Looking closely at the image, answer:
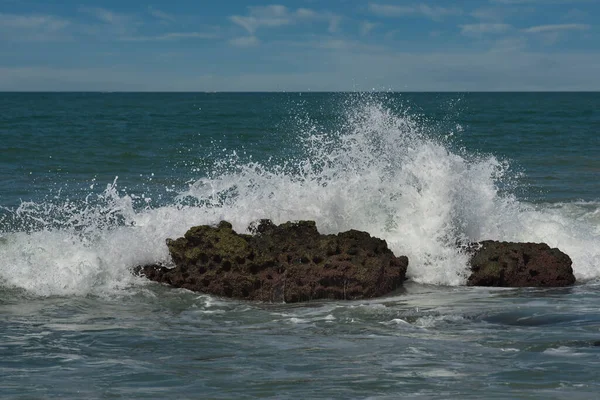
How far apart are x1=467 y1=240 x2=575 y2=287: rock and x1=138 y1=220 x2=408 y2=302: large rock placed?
0.81m

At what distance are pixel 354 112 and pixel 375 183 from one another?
1591 millimetres

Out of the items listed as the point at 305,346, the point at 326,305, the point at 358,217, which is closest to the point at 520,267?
the point at 358,217

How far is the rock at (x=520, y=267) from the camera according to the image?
930 cm

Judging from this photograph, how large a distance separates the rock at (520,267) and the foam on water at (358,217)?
249mm

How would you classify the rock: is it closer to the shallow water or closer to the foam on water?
the foam on water

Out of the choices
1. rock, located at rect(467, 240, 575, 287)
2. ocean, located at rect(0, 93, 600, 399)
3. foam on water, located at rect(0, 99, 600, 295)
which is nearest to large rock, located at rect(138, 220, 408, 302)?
ocean, located at rect(0, 93, 600, 399)

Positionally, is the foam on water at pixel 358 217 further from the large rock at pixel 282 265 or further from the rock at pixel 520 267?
Result: the large rock at pixel 282 265

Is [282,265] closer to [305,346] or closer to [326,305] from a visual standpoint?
[326,305]

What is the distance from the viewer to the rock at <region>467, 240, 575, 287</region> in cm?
930

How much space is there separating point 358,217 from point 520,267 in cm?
203

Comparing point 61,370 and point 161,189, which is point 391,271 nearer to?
point 61,370

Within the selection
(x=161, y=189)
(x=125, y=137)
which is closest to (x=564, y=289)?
(x=161, y=189)

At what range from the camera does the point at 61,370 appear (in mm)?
6027

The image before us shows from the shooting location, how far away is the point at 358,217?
419 inches
